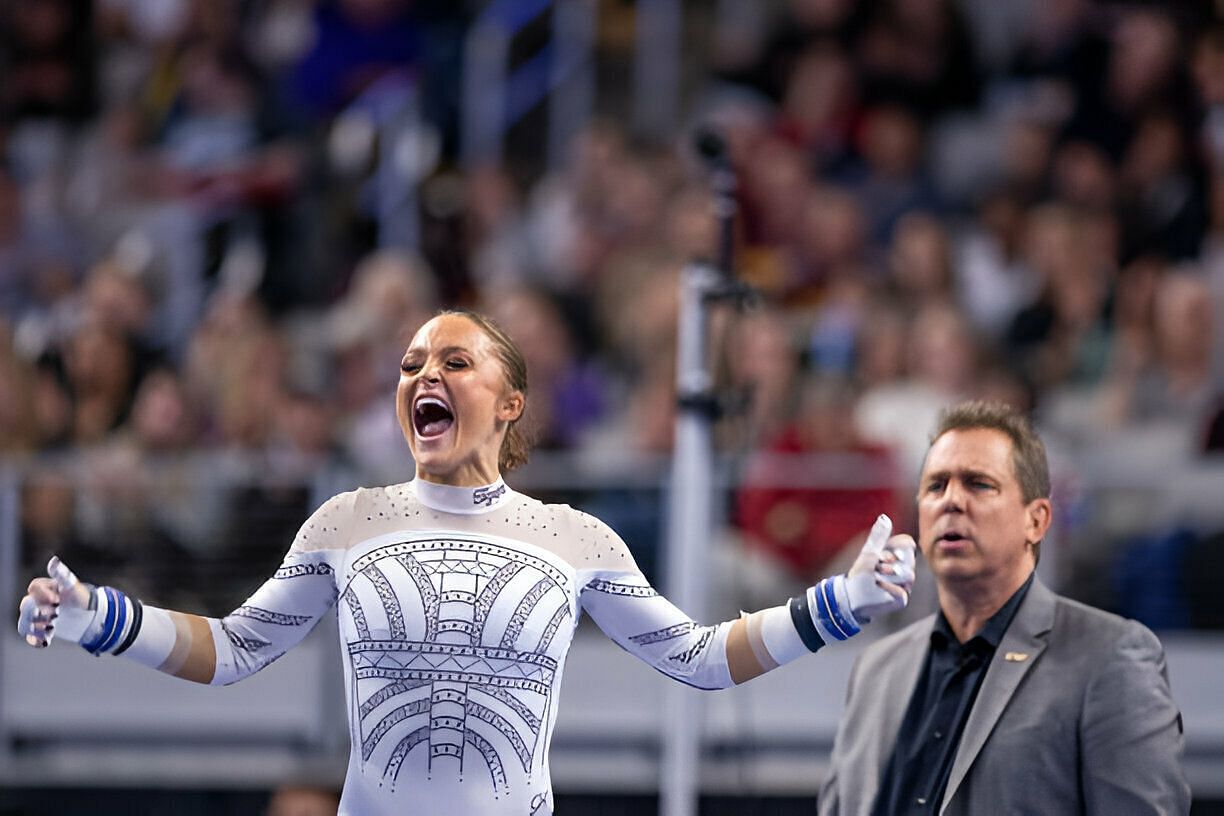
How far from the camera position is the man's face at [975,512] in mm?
4016

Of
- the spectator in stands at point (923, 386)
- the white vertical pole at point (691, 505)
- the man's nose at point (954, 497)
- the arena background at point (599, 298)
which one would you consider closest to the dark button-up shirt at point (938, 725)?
the man's nose at point (954, 497)

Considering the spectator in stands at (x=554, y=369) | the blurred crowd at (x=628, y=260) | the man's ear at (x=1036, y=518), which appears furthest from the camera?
the spectator in stands at (x=554, y=369)

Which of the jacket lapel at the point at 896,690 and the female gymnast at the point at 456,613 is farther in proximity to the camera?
→ the jacket lapel at the point at 896,690

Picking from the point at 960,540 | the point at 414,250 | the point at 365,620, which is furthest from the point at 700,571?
the point at 414,250

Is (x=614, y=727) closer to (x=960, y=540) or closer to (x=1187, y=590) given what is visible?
(x=1187, y=590)

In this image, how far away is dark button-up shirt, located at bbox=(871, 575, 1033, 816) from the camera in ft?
13.3

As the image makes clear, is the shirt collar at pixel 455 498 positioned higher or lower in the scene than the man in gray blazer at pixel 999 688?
higher

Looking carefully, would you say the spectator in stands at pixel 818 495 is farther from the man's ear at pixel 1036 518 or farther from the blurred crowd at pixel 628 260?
A: the man's ear at pixel 1036 518

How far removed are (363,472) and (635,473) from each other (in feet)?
3.13

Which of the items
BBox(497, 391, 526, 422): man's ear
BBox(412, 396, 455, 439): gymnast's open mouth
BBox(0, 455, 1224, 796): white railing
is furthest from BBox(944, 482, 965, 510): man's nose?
BBox(0, 455, 1224, 796): white railing

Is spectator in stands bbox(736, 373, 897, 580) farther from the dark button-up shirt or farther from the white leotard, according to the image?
the white leotard

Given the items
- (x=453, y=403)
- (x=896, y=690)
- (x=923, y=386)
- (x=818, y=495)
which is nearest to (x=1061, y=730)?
(x=896, y=690)

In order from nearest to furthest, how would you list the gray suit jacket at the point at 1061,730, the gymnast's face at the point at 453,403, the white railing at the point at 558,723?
the gymnast's face at the point at 453,403 < the gray suit jacket at the point at 1061,730 < the white railing at the point at 558,723

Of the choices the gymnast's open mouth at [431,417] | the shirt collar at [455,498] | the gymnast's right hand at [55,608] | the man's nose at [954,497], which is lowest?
the gymnast's right hand at [55,608]
